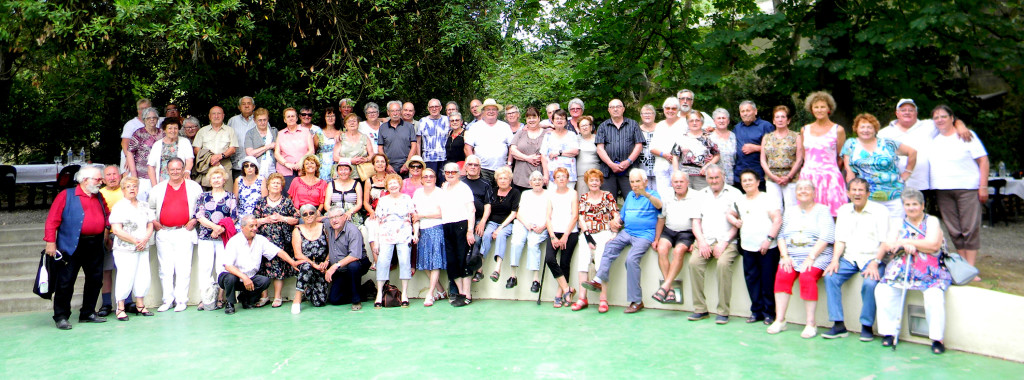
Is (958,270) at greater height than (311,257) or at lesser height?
greater

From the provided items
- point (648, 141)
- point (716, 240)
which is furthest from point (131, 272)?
point (716, 240)

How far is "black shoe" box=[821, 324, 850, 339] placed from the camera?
541 cm

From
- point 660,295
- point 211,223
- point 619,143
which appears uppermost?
point 619,143

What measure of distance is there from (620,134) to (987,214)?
27.0ft

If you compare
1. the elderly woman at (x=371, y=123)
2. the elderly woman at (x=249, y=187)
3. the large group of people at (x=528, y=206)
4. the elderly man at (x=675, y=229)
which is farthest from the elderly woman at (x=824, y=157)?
the elderly woman at (x=249, y=187)

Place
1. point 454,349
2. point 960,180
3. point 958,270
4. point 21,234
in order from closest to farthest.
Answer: point 958,270, point 454,349, point 960,180, point 21,234

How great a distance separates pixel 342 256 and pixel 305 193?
745mm

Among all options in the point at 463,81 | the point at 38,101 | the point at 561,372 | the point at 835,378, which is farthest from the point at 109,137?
the point at 835,378

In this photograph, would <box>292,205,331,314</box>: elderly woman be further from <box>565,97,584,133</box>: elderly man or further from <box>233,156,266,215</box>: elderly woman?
<box>565,97,584,133</box>: elderly man

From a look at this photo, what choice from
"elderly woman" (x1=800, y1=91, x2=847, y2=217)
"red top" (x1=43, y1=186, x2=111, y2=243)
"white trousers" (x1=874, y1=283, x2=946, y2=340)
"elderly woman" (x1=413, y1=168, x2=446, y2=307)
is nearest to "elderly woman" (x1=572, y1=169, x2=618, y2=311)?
"elderly woman" (x1=413, y1=168, x2=446, y2=307)

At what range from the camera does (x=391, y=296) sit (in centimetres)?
719

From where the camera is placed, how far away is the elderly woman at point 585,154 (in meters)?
7.60

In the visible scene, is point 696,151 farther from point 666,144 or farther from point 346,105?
point 346,105

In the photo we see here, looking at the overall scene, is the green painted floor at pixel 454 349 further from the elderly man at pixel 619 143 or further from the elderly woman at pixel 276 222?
the elderly man at pixel 619 143
